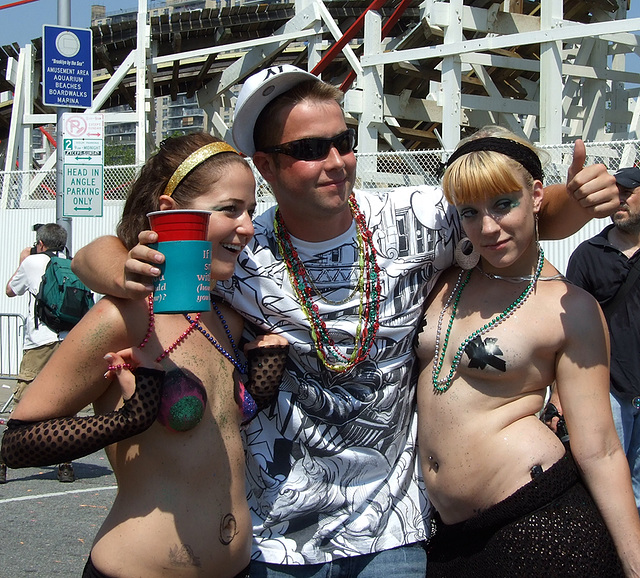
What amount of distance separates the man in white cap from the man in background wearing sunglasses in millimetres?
2750

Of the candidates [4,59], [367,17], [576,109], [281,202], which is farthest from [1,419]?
[4,59]

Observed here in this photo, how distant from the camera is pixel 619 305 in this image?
16.9 ft

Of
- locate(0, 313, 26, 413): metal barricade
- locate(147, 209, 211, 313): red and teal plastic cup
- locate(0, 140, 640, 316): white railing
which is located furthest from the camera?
locate(0, 313, 26, 413): metal barricade

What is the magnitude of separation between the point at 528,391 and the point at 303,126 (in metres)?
1.12

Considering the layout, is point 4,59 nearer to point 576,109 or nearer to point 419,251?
point 576,109

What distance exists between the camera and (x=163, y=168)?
2402 mm

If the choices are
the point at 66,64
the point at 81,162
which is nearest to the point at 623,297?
the point at 81,162

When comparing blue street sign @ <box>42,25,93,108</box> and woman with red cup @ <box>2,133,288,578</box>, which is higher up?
blue street sign @ <box>42,25,93,108</box>

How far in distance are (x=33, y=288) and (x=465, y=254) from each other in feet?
20.6

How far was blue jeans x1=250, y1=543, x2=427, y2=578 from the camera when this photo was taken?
2576 mm

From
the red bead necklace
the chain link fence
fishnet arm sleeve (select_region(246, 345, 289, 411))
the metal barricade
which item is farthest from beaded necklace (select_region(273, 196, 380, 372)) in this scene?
the metal barricade

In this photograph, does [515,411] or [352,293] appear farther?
[352,293]

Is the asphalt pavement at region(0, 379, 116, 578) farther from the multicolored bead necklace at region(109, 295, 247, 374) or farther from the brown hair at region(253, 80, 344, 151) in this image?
the brown hair at region(253, 80, 344, 151)

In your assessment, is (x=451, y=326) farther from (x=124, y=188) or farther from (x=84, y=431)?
(x=124, y=188)
